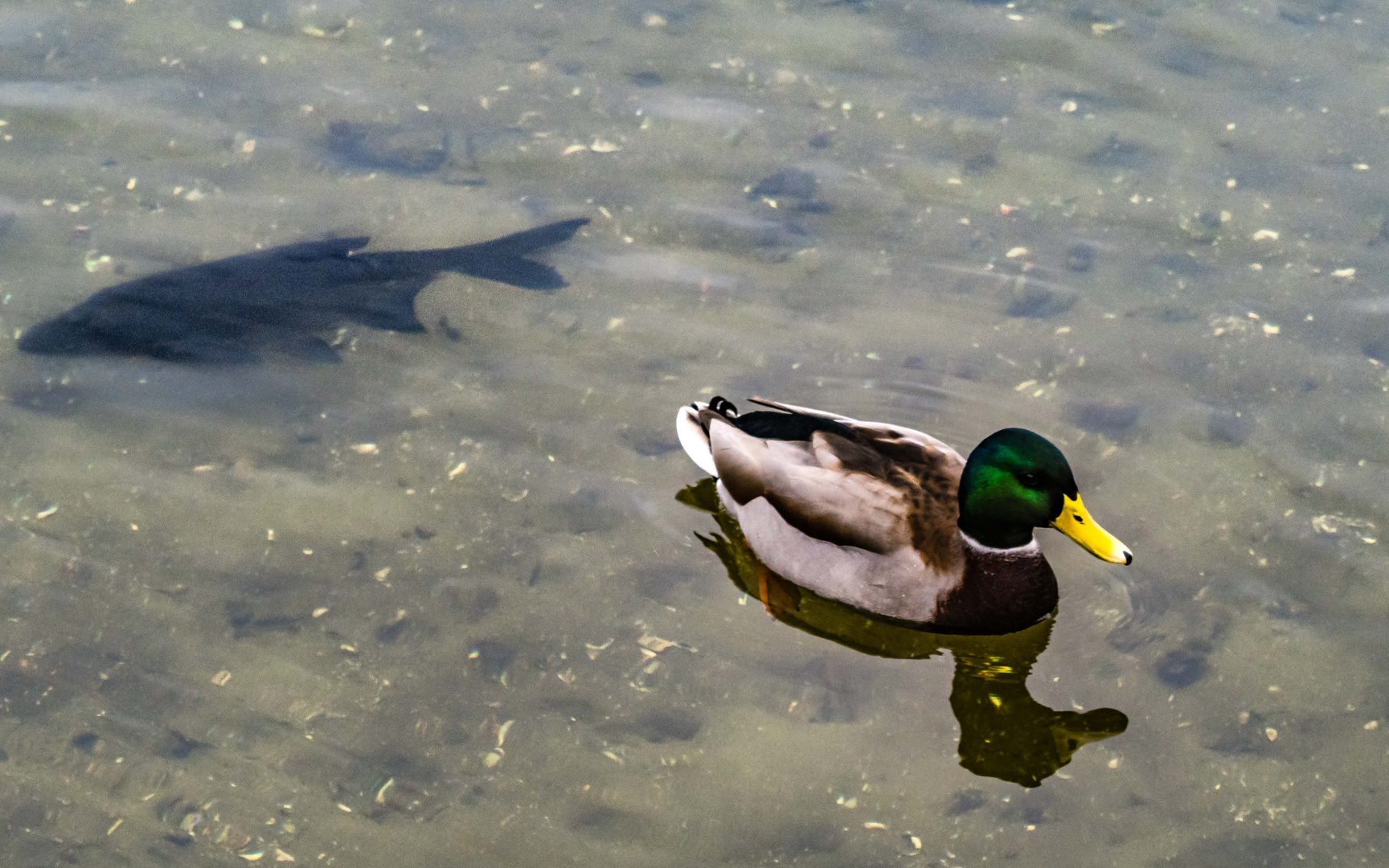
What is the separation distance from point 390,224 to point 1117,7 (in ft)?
16.2

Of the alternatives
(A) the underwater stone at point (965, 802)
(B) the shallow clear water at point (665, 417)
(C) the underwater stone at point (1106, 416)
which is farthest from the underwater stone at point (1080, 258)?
(A) the underwater stone at point (965, 802)

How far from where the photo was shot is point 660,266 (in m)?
7.14

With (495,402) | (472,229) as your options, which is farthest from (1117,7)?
(495,402)

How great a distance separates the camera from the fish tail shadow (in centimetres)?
704

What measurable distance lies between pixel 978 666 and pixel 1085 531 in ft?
2.24

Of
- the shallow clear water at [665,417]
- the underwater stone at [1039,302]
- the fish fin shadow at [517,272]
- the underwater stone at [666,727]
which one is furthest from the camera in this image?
the fish fin shadow at [517,272]

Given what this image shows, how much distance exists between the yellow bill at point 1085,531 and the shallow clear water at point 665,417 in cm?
45

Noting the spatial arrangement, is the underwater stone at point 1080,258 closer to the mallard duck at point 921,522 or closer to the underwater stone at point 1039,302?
the underwater stone at point 1039,302

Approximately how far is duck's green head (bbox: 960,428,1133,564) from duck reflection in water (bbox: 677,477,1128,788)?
0.49 meters

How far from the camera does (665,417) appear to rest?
6324mm

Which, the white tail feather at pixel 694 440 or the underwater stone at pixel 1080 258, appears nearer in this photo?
the white tail feather at pixel 694 440

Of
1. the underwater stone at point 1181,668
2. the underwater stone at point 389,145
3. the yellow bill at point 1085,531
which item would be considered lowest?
the underwater stone at point 1181,668

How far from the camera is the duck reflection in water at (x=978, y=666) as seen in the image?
504cm

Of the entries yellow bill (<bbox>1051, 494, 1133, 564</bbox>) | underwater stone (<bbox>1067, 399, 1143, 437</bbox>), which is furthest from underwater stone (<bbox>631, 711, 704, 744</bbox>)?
underwater stone (<bbox>1067, 399, 1143, 437</bbox>)
